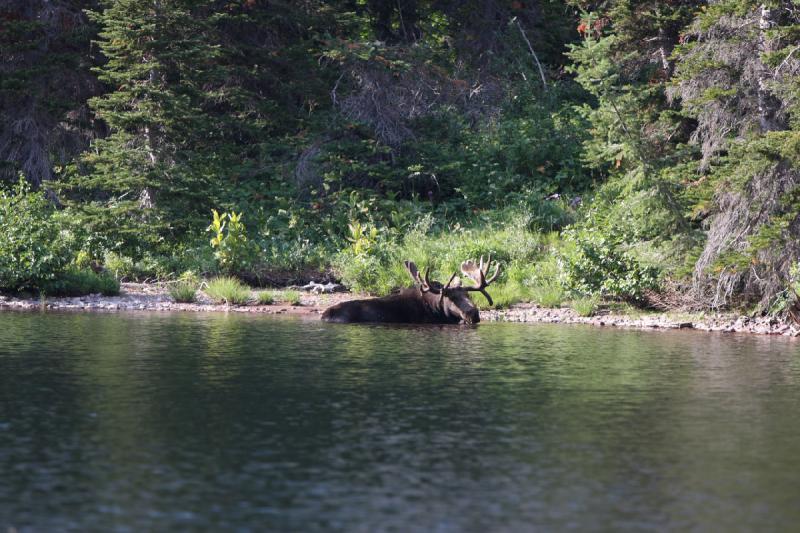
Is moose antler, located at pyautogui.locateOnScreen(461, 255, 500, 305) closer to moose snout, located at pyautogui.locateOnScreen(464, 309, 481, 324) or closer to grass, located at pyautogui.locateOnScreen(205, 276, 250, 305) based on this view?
moose snout, located at pyautogui.locateOnScreen(464, 309, 481, 324)

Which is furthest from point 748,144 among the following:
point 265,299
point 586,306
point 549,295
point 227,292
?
point 227,292

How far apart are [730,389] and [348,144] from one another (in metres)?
21.8

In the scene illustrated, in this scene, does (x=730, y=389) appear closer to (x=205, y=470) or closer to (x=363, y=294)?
(x=205, y=470)

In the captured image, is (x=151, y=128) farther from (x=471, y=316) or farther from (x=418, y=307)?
(x=471, y=316)

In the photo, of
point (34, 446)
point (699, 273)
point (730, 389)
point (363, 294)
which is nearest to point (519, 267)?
point (363, 294)

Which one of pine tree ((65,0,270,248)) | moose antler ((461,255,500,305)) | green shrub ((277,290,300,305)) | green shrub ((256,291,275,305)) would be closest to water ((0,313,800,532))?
moose antler ((461,255,500,305))

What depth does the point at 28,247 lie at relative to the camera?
92.2 feet

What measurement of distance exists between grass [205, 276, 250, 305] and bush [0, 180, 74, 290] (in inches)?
146

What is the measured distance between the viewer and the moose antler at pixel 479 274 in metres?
25.7

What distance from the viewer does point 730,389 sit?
1559cm

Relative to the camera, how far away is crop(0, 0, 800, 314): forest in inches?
952

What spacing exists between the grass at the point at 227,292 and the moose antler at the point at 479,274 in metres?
5.51

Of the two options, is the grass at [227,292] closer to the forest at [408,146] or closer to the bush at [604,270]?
the forest at [408,146]

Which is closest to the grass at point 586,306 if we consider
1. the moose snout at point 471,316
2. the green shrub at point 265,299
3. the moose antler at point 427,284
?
the moose snout at point 471,316
